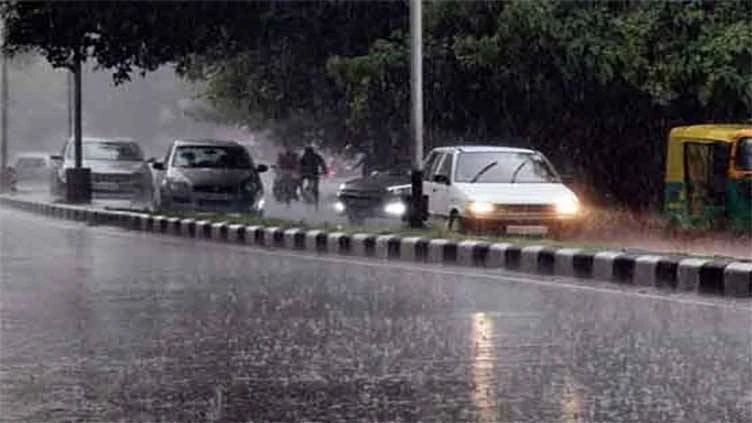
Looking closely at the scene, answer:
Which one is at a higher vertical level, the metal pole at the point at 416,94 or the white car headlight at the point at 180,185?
the metal pole at the point at 416,94

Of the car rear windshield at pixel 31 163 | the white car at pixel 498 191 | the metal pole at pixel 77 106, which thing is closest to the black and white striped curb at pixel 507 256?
the white car at pixel 498 191

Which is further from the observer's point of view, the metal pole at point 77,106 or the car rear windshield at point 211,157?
the metal pole at point 77,106

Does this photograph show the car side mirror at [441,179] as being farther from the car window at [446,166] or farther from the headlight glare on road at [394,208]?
the headlight glare on road at [394,208]

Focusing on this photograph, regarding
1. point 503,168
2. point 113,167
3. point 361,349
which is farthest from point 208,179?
point 361,349

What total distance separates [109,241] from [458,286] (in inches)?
368

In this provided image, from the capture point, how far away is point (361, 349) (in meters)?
9.73

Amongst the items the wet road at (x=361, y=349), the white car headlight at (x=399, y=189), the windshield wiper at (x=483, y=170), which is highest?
the windshield wiper at (x=483, y=170)

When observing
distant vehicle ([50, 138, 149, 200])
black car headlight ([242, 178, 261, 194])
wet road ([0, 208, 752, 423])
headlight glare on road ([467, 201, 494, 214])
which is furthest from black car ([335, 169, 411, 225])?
distant vehicle ([50, 138, 149, 200])

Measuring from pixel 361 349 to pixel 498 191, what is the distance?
1087 centimetres

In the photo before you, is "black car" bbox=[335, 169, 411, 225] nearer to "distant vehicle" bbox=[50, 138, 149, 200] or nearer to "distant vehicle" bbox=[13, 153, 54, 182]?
"distant vehicle" bbox=[50, 138, 149, 200]

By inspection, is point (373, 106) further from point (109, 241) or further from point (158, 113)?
point (158, 113)

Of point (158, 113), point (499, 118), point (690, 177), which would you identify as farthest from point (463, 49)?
point (158, 113)

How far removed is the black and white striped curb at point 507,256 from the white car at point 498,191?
56.0 inches

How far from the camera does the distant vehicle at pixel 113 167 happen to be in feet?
124
